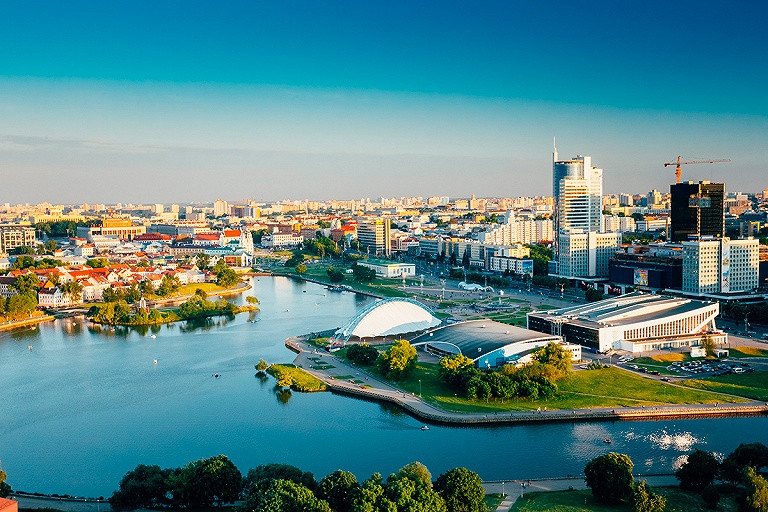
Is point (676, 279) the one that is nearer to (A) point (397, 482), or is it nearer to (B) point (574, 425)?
(B) point (574, 425)

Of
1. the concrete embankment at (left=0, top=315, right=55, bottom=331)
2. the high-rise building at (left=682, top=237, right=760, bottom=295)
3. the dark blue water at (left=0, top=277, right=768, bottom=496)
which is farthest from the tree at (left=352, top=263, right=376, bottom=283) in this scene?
the dark blue water at (left=0, top=277, right=768, bottom=496)

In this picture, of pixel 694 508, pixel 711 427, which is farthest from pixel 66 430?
pixel 711 427

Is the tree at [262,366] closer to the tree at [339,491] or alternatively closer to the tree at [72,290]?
the tree at [339,491]

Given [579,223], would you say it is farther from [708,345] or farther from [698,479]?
[698,479]

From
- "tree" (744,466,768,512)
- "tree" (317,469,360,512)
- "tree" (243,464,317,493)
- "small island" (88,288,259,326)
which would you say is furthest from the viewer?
"small island" (88,288,259,326)

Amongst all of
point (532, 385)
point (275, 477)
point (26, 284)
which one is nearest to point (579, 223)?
point (26, 284)

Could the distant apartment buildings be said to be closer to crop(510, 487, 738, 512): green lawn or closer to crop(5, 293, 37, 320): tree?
crop(5, 293, 37, 320): tree
